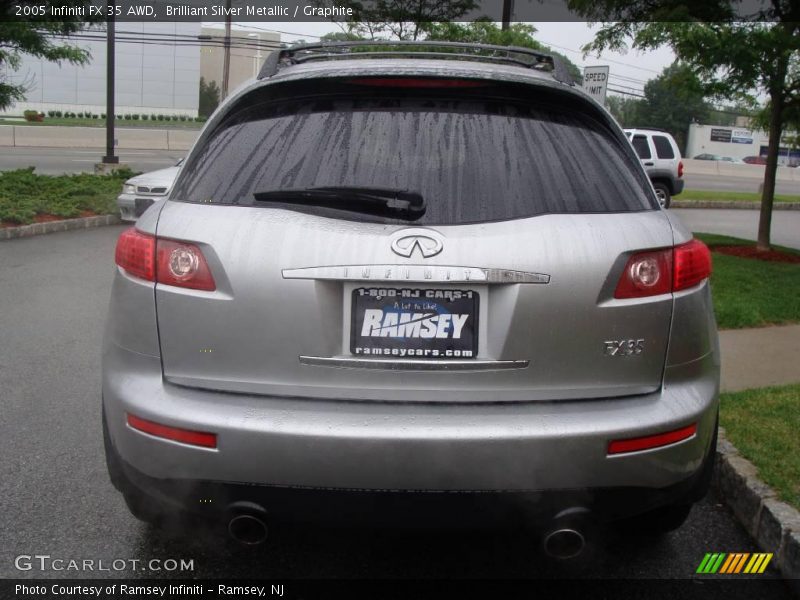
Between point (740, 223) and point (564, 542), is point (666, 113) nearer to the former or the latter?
point (740, 223)

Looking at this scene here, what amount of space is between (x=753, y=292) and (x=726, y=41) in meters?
3.55

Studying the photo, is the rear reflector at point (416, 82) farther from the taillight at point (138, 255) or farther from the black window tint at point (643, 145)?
the black window tint at point (643, 145)

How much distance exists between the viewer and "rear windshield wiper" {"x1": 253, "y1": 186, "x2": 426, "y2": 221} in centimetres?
261

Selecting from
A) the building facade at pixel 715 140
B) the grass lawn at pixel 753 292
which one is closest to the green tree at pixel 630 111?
the building facade at pixel 715 140

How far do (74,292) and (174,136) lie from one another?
35461 millimetres

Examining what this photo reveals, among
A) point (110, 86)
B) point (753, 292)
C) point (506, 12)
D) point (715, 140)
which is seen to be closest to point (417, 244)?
point (753, 292)

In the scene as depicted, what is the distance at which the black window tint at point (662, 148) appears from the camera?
856 inches

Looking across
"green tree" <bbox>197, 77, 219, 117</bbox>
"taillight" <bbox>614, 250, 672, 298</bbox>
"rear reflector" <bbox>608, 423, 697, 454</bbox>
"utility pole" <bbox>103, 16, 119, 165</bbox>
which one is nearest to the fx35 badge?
"taillight" <bbox>614, 250, 672, 298</bbox>

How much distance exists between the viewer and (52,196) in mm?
14469

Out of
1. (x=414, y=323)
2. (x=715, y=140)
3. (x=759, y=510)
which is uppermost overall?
(x=414, y=323)

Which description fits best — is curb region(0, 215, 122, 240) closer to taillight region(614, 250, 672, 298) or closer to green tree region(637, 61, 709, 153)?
taillight region(614, 250, 672, 298)

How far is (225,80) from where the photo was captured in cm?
4388

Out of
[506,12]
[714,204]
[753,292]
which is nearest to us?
[753,292]

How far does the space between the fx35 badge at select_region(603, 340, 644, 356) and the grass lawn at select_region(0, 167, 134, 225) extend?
1181 cm
